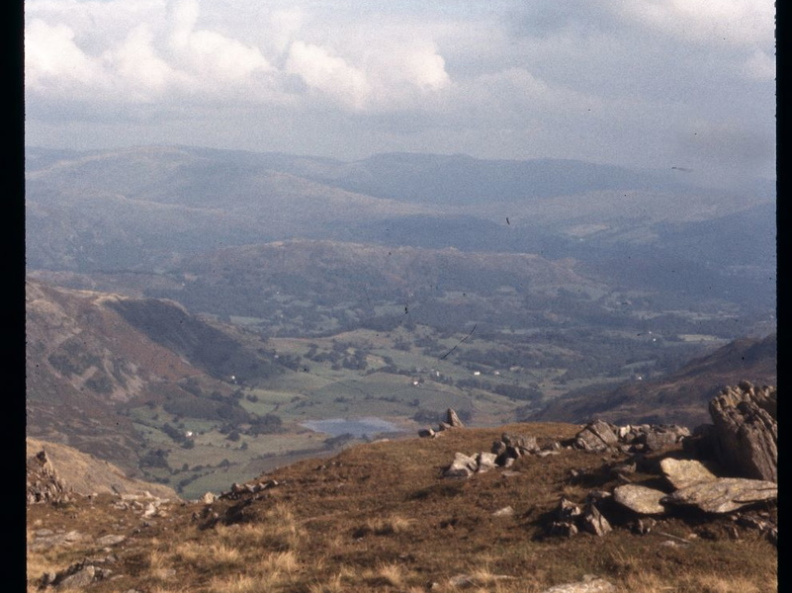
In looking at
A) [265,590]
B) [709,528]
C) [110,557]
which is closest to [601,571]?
[709,528]

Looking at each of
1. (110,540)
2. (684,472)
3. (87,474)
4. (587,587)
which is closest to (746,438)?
(684,472)

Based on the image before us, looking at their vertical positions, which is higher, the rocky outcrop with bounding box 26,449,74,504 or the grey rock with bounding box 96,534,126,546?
the grey rock with bounding box 96,534,126,546

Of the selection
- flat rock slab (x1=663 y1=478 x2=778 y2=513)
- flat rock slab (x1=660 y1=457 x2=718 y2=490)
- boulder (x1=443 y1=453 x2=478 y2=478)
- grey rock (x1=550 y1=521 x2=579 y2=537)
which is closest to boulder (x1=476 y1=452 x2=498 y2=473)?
boulder (x1=443 y1=453 x2=478 y2=478)

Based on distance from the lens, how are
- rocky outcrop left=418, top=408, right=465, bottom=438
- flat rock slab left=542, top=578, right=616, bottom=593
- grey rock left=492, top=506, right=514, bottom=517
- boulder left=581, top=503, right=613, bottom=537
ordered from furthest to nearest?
rocky outcrop left=418, top=408, right=465, bottom=438 → grey rock left=492, top=506, right=514, bottom=517 → boulder left=581, top=503, right=613, bottom=537 → flat rock slab left=542, top=578, right=616, bottom=593

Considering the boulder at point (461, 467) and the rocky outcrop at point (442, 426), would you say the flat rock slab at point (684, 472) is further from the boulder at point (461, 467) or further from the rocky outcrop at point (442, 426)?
the rocky outcrop at point (442, 426)

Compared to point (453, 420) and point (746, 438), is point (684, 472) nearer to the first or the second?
point (746, 438)

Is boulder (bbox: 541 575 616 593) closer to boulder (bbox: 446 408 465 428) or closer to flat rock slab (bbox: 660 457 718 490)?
flat rock slab (bbox: 660 457 718 490)
